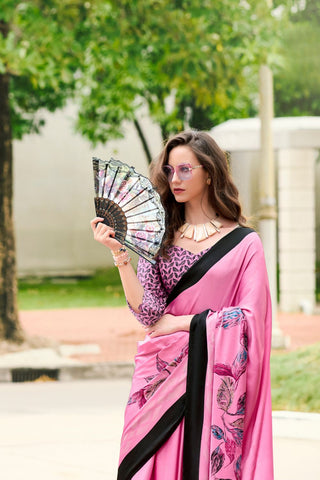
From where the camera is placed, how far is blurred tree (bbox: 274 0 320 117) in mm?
19781

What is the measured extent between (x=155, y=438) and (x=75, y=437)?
3.35 metres

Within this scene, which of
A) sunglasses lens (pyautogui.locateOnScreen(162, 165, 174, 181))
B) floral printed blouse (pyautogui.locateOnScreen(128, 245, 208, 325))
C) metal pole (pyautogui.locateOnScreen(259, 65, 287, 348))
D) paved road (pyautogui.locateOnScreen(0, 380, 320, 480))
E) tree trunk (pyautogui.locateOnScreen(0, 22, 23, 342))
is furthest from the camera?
tree trunk (pyautogui.locateOnScreen(0, 22, 23, 342))

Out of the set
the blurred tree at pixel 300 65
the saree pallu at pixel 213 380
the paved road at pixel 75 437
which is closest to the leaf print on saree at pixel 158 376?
the saree pallu at pixel 213 380

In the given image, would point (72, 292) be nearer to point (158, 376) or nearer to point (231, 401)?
point (158, 376)

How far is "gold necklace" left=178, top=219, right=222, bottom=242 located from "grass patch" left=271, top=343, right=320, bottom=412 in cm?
441

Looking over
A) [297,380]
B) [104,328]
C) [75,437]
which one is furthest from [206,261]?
[104,328]

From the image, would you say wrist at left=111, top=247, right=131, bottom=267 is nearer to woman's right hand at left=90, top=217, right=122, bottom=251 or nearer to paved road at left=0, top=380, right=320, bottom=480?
woman's right hand at left=90, top=217, right=122, bottom=251


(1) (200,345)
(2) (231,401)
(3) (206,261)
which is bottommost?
(2) (231,401)

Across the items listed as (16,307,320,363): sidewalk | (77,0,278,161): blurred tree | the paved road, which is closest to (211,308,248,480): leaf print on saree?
the paved road

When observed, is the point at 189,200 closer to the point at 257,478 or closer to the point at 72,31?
the point at 257,478

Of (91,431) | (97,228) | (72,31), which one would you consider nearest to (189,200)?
(97,228)

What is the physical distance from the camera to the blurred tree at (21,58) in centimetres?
1066

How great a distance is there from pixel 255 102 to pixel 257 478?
65.9 ft

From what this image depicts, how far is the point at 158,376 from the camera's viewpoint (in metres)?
3.51
